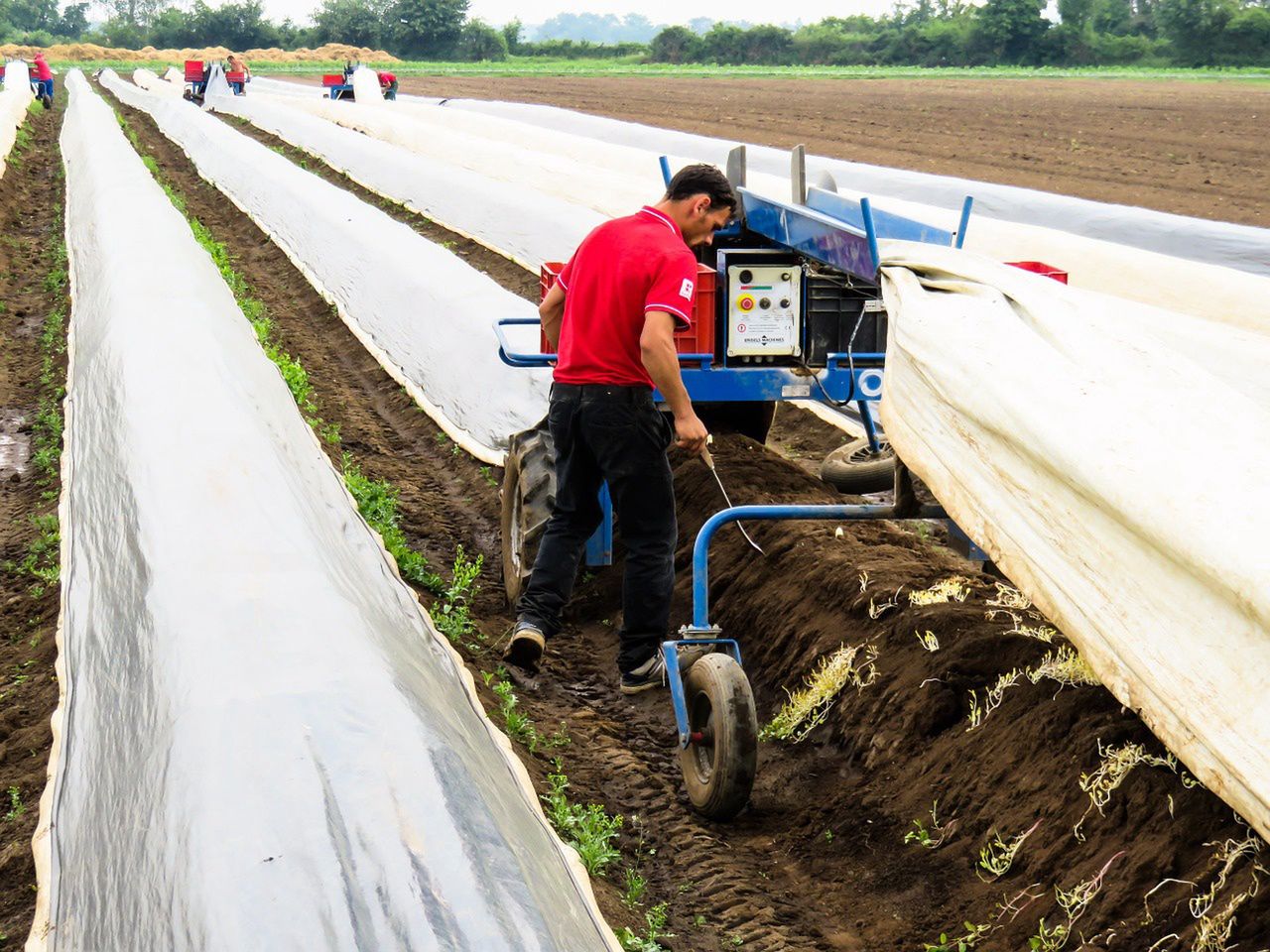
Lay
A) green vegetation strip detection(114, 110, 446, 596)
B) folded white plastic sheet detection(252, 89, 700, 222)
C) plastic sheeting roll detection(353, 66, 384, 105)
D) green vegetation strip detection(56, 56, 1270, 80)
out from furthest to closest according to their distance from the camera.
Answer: green vegetation strip detection(56, 56, 1270, 80), plastic sheeting roll detection(353, 66, 384, 105), folded white plastic sheet detection(252, 89, 700, 222), green vegetation strip detection(114, 110, 446, 596)

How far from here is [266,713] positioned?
3014mm

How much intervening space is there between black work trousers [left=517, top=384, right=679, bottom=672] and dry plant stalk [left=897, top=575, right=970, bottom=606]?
2.59 feet

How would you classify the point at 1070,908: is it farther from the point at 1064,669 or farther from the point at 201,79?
the point at 201,79

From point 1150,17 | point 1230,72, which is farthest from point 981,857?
point 1150,17

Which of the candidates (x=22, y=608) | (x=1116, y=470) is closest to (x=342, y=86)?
(x=22, y=608)

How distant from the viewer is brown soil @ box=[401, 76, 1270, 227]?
56.4ft

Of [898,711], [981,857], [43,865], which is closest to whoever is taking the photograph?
[43,865]

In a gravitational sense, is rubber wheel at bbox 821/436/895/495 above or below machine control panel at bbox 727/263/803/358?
below

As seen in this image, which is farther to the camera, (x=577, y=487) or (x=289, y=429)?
(x=289, y=429)

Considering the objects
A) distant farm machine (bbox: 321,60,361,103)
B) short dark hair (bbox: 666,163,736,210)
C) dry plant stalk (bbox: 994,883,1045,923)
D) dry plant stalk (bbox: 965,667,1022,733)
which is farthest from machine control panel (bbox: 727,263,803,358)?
distant farm machine (bbox: 321,60,361,103)

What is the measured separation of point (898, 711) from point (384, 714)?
1573 millimetres

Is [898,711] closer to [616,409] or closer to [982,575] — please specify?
[982,575]

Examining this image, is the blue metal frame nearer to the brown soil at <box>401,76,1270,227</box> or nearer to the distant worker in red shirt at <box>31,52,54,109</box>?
the brown soil at <box>401,76,1270,227</box>

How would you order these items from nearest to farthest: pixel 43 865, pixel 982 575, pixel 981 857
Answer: pixel 43 865 → pixel 981 857 → pixel 982 575
